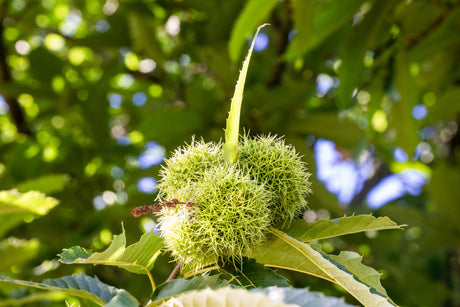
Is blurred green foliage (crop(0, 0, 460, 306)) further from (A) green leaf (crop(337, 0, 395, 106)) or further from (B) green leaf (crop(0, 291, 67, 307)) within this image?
(B) green leaf (crop(0, 291, 67, 307))

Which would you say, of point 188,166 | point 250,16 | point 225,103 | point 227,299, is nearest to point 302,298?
point 227,299

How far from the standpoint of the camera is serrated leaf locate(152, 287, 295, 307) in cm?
53

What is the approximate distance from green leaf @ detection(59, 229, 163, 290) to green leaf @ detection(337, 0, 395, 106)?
141 cm

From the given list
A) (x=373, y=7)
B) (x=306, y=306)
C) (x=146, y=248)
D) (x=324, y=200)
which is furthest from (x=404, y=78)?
(x=306, y=306)

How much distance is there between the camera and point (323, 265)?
0.80 meters

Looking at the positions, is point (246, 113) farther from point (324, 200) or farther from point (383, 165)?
point (383, 165)

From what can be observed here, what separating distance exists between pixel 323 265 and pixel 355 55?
4.80 ft

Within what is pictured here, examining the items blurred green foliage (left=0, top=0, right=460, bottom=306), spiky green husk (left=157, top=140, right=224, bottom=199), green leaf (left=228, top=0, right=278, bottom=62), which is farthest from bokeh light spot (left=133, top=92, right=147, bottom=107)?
spiky green husk (left=157, top=140, right=224, bottom=199)

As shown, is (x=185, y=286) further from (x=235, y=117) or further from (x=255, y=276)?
(x=235, y=117)

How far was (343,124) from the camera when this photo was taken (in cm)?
252

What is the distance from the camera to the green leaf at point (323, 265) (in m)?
0.77

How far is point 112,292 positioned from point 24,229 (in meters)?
1.94

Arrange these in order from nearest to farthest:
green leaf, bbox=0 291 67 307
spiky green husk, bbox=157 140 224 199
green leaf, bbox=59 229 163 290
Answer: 1. green leaf, bbox=0 291 67 307
2. green leaf, bbox=59 229 163 290
3. spiky green husk, bbox=157 140 224 199

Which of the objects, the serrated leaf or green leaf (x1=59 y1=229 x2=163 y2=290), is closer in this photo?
the serrated leaf
